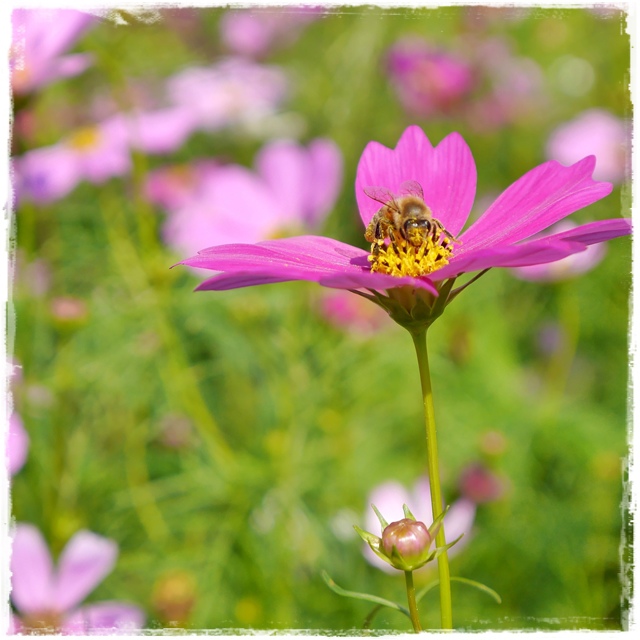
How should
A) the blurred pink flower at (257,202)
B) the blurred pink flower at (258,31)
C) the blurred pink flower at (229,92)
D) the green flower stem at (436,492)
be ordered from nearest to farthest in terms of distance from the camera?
the green flower stem at (436,492), the blurred pink flower at (257,202), the blurred pink flower at (229,92), the blurred pink flower at (258,31)

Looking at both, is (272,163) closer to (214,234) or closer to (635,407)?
(214,234)

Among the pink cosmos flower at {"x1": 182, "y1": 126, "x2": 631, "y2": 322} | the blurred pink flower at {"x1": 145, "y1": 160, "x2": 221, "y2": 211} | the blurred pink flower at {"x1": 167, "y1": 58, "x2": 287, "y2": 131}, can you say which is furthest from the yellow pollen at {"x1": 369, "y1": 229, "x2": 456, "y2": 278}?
the blurred pink flower at {"x1": 167, "y1": 58, "x2": 287, "y2": 131}

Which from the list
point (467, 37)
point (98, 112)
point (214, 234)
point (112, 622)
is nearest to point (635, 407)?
point (112, 622)

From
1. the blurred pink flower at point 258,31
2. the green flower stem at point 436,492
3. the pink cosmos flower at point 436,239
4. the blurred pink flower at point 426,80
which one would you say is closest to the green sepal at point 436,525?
the green flower stem at point 436,492

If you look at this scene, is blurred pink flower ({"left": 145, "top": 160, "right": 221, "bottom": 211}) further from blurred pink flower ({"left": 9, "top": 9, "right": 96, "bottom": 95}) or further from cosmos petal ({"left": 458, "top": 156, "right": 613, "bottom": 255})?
cosmos petal ({"left": 458, "top": 156, "right": 613, "bottom": 255})

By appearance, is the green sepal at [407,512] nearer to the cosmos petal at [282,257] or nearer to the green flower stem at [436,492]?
the green flower stem at [436,492]

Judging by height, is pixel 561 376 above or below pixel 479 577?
above

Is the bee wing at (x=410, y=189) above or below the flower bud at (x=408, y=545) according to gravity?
above
